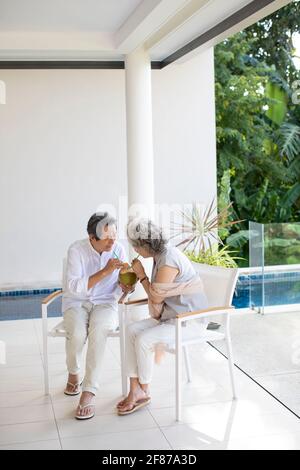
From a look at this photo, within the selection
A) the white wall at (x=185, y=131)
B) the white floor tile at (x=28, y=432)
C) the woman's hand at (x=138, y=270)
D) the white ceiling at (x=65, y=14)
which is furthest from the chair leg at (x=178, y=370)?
the white wall at (x=185, y=131)

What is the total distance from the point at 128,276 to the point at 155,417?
2.87ft

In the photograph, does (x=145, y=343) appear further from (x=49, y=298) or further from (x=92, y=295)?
(x=49, y=298)

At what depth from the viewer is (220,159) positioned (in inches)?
470

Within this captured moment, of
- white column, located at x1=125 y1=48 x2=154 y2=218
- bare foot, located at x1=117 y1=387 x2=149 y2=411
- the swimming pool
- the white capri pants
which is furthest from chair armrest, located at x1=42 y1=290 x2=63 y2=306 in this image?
the swimming pool

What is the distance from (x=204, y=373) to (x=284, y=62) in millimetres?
8895

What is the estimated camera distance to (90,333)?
13.9 feet

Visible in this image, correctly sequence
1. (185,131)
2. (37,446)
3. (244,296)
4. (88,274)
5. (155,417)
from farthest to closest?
1. (185,131)
2. (244,296)
3. (88,274)
4. (155,417)
5. (37,446)

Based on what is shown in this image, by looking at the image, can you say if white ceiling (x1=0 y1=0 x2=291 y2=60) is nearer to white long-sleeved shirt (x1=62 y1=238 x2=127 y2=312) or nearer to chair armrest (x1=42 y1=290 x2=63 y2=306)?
white long-sleeved shirt (x1=62 y1=238 x2=127 y2=312)

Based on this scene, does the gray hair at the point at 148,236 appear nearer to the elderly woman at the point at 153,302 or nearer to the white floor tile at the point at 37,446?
the elderly woman at the point at 153,302

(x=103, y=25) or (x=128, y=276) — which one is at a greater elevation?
(x=103, y=25)

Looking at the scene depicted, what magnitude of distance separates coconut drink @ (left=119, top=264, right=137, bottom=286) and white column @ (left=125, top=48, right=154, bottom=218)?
7.61ft

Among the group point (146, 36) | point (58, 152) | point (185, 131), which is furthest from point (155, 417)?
point (185, 131)

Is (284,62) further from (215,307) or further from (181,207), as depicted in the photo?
(215,307)
